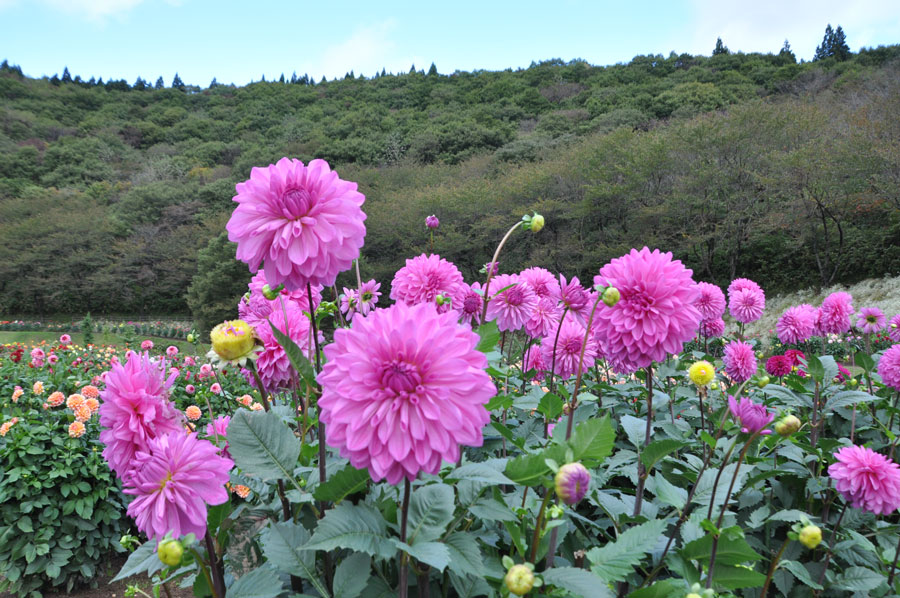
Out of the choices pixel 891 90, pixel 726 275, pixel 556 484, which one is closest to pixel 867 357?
pixel 556 484

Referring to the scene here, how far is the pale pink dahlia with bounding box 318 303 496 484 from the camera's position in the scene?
0.66m

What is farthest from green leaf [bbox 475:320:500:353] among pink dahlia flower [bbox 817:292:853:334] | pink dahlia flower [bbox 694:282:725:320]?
pink dahlia flower [bbox 817:292:853:334]

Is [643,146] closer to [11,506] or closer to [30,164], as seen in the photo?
[11,506]

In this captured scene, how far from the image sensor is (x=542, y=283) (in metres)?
1.84

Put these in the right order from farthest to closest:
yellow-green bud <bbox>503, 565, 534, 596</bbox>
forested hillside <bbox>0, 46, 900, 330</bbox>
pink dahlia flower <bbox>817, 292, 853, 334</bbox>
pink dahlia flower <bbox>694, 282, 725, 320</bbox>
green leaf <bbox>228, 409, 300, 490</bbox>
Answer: forested hillside <bbox>0, 46, 900, 330</bbox> < pink dahlia flower <bbox>817, 292, 853, 334</bbox> < pink dahlia flower <bbox>694, 282, 725, 320</bbox> < green leaf <bbox>228, 409, 300, 490</bbox> < yellow-green bud <bbox>503, 565, 534, 596</bbox>

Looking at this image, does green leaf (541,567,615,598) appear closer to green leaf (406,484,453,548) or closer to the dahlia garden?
the dahlia garden

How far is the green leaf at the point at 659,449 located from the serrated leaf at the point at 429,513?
0.46 meters

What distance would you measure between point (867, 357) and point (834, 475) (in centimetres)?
95

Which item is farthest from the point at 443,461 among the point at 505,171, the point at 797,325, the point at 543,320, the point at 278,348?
the point at 505,171

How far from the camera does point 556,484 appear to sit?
70 centimetres

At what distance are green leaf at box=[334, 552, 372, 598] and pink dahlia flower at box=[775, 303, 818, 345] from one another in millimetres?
2462

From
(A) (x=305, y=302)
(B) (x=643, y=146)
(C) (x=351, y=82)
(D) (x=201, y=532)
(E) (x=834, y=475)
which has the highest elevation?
(C) (x=351, y=82)

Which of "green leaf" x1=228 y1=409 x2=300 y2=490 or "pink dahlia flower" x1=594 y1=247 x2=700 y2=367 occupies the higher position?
"pink dahlia flower" x1=594 y1=247 x2=700 y2=367

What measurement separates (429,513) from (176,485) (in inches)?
15.4
